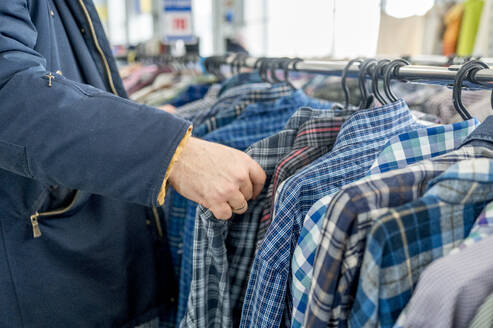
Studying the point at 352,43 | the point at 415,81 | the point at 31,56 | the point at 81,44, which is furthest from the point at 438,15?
the point at 31,56

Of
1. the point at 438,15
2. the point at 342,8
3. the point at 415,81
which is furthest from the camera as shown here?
the point at 342,8

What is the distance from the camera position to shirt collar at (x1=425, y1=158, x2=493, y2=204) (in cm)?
42

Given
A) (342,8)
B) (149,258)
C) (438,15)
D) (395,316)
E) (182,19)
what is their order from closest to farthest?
(395,316)
(149,258)
(438,15)
(182,19)
(342,8)

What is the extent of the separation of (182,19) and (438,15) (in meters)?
1.71

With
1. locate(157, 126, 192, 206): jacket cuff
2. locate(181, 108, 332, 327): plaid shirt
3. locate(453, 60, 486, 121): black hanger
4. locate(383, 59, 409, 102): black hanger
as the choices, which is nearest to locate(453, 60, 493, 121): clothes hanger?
locate(453, 60, 486, 121): black hanger

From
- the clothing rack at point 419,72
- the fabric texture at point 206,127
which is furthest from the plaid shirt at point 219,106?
the clothing rack at point 419,72

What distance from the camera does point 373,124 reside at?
24.1 inches

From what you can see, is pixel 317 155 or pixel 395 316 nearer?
pixel 395 316

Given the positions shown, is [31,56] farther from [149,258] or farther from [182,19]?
[182,19]

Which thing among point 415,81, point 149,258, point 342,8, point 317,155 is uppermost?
point 342,8

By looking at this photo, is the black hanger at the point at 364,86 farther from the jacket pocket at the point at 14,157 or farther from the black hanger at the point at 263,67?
the jacket pocket at the point at 14,157

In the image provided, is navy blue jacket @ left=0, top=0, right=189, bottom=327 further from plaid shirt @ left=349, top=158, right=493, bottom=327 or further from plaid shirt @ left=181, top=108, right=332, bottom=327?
plaid shirt @ left=349, top=158, right=493, bottom=327

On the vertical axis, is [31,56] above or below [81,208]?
above

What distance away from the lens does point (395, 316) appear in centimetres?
42
